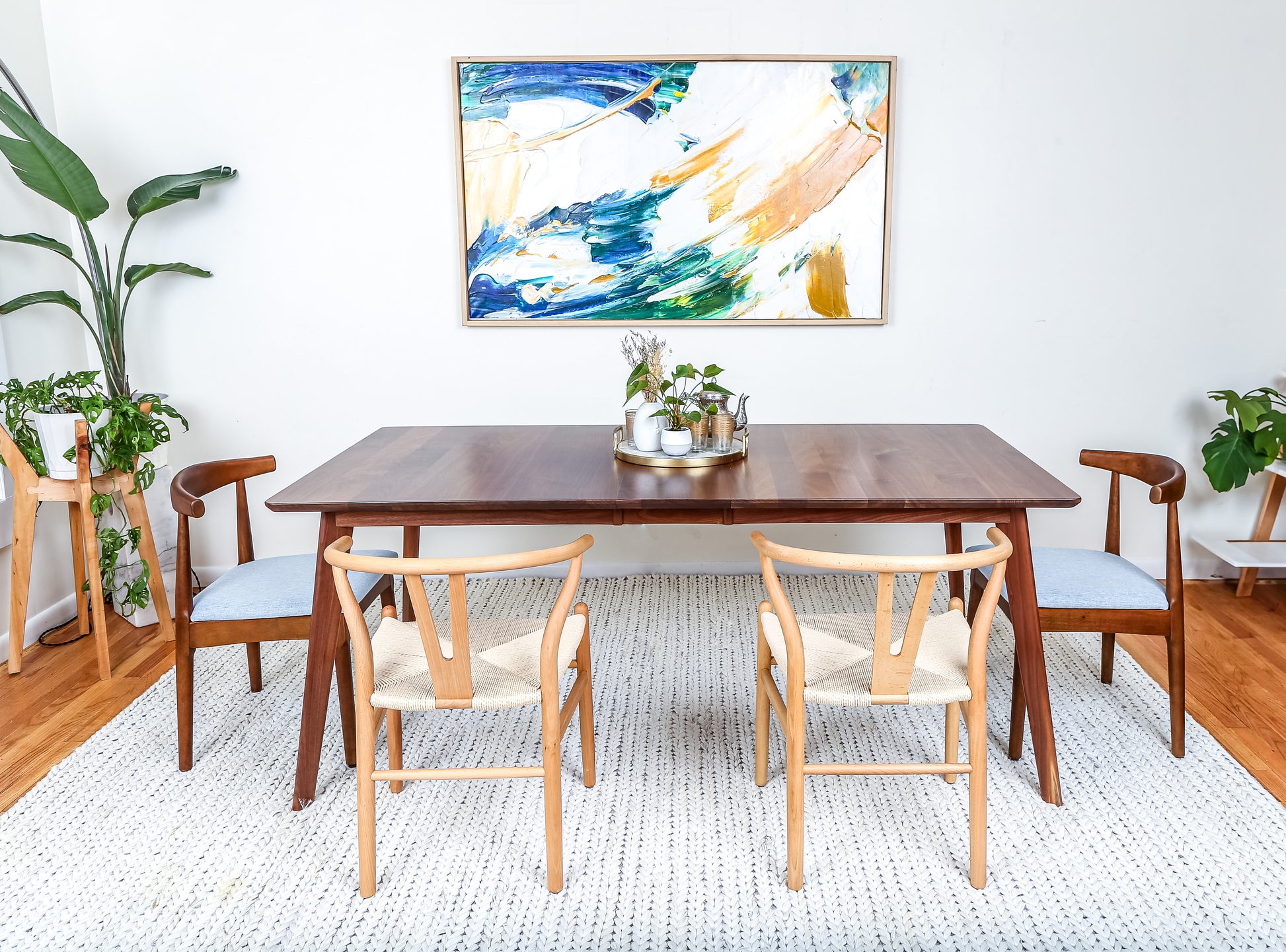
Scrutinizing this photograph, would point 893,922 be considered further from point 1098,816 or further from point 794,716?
point 1098,816

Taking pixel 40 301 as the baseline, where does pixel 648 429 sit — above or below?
below

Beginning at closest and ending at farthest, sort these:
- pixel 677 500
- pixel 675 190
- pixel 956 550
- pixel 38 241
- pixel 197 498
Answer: pixel 677 500 → pixel 197 498 → pixel 956 550 → pixel 38 241 → pixel 675 190

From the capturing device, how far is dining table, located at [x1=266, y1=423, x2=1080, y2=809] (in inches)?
76.4

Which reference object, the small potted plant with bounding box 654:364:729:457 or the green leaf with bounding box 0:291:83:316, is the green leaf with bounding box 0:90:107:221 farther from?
the small potted plant with bounding box 654:364:729:457

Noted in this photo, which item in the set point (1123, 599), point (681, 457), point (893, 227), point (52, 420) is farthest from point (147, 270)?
point (1123, 599)

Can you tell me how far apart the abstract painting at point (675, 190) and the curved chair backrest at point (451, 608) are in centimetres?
191

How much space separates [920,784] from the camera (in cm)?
213

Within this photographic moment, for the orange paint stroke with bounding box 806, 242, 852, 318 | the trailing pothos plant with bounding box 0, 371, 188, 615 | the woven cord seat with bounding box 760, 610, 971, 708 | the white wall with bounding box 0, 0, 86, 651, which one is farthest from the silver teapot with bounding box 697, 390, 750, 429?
the white wall with bounding box 0, 0, 86, 651

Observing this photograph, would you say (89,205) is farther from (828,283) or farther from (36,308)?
(828,283)

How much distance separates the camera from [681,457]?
7.48 ft

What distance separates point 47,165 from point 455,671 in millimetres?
2303

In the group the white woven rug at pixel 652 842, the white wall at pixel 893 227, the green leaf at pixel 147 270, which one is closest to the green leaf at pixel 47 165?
the green leaf at pixel 147 270

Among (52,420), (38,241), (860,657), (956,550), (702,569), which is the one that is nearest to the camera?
(860,657)

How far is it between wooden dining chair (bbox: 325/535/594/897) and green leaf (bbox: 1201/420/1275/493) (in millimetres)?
2693
